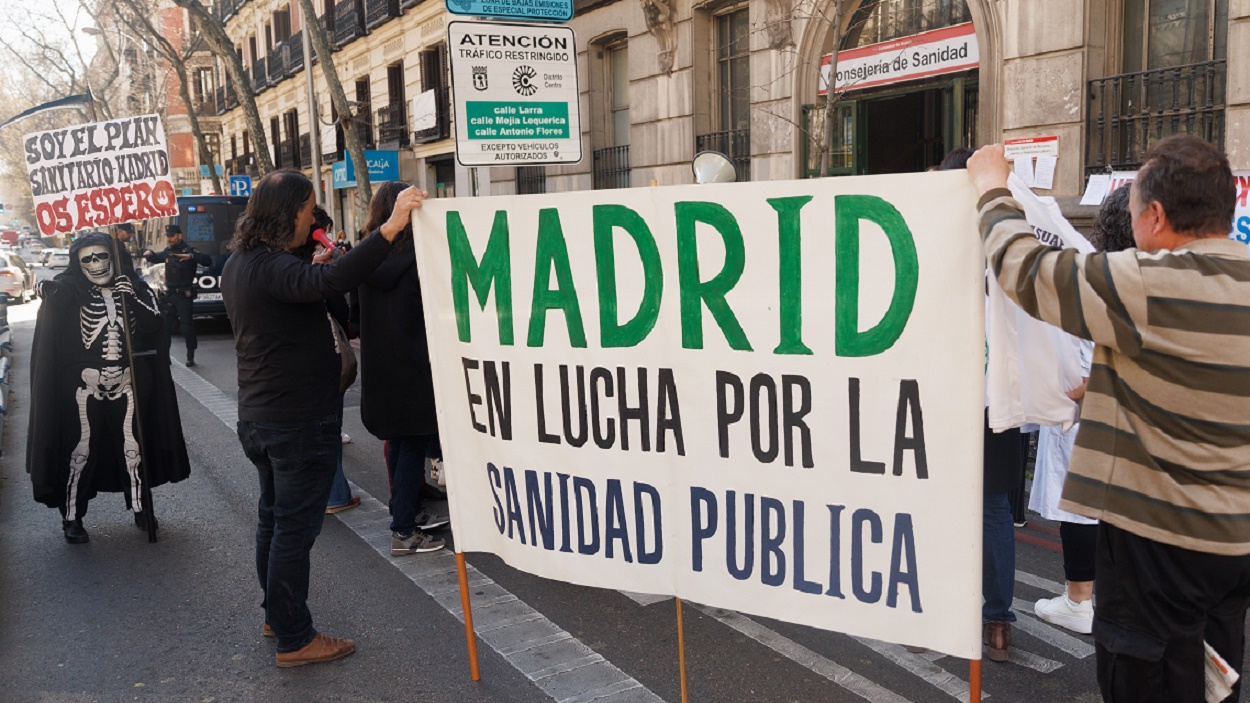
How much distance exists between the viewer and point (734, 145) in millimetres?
Answer: 14742

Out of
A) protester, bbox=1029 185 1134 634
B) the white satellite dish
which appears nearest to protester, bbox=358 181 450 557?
the white satellite dish

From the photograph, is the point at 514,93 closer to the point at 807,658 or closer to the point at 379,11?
the point at 807,658

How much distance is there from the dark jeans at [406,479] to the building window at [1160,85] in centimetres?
709

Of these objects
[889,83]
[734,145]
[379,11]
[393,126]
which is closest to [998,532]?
[889,83]

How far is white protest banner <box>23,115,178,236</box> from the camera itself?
21.2ft

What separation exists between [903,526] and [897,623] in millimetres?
289

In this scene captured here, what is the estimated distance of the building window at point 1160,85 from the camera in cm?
913

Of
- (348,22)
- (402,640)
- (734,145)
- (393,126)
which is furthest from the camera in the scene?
(348,22)

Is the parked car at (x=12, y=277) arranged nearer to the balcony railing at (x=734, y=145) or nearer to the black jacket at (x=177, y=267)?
the black jacket at (x=177, y=267)

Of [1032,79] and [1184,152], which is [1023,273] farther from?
[1032,79]

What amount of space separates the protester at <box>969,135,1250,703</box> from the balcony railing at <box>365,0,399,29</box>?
82.1 ft

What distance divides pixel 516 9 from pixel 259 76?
3534 centimetres

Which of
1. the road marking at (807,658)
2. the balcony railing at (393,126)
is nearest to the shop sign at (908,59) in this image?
the road marking at (807,658)

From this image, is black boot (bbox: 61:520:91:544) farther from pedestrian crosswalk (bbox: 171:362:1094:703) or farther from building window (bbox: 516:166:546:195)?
building window (bbox: 516:166:546:195)
